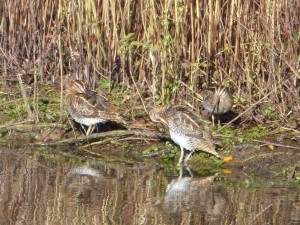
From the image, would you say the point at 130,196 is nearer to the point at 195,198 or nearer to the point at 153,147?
the point at 195,198

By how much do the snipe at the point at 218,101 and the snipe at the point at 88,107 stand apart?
3.58 ft

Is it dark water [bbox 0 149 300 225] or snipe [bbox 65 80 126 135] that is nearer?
dark water [bbox 0 149 300 225]

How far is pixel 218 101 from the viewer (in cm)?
1061

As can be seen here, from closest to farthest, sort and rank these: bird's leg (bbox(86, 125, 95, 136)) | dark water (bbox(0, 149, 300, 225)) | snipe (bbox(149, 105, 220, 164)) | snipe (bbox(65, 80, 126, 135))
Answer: dark water (bbox(0, 149, 300, 225))
snipe (bbox(149, 105, 220, 164))
snipe (bbox(65, 80, 126, 135))
bird's leg (bbox(86, 125, 95, 136))

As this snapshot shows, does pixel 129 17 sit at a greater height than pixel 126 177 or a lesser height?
greater

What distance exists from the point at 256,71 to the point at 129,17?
200 centimetres

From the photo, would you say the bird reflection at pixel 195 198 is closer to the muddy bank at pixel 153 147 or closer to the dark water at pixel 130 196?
the dark water at pixel 130 196

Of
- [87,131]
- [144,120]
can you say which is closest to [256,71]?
[144,120]

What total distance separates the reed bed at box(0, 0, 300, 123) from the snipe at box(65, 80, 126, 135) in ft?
0.69

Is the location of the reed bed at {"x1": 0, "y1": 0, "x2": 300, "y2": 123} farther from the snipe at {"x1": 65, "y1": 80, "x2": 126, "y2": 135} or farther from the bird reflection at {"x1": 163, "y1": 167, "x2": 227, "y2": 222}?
the bird reflection at {"x1": 163, "y1": 167, "x2": 227, "y2": 222}

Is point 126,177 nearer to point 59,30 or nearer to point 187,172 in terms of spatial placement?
point 187,172

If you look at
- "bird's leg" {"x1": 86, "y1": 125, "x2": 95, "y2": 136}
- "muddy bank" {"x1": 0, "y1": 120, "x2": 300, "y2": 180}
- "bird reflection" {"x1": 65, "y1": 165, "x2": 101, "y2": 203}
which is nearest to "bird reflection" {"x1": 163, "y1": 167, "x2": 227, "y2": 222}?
"muddy bank" {"x1": 0, "y1": 120, "x2": 300, "y2": 180}

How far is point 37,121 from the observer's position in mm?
11477

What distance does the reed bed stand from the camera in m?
10.5
